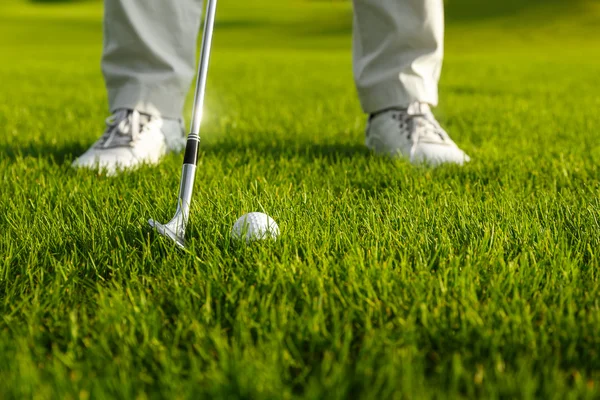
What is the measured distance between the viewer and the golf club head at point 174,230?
1768 mm

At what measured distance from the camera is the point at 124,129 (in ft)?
10.4

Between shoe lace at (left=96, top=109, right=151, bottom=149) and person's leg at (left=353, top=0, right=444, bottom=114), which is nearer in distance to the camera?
shoe lace at (left=96, top=109, right=151, bottom=149)

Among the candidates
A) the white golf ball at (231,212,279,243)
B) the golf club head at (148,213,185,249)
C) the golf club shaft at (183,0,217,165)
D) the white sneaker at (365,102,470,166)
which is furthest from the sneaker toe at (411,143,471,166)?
the golf club head at (148,213,185,249)

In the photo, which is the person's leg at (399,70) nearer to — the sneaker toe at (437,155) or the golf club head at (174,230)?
the sneaker toe at (437,155)

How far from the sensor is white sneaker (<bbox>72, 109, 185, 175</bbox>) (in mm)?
2943

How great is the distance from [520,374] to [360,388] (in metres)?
0.31

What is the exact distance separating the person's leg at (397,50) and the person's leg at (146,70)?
0.95m

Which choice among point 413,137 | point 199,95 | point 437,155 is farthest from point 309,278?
point 413,137

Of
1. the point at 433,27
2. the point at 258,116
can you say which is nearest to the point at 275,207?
the point at 433,27

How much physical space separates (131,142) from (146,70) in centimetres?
43

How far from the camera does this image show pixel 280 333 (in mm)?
1305

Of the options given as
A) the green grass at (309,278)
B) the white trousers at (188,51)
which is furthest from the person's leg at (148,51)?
the green grass at (309,278)

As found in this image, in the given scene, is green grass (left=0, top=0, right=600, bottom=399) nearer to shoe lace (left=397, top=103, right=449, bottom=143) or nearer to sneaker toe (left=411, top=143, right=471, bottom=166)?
sneaker toe (left=411, top=143, right=471, bottom=166)

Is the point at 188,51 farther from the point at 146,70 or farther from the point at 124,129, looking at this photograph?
the point at 124,129
